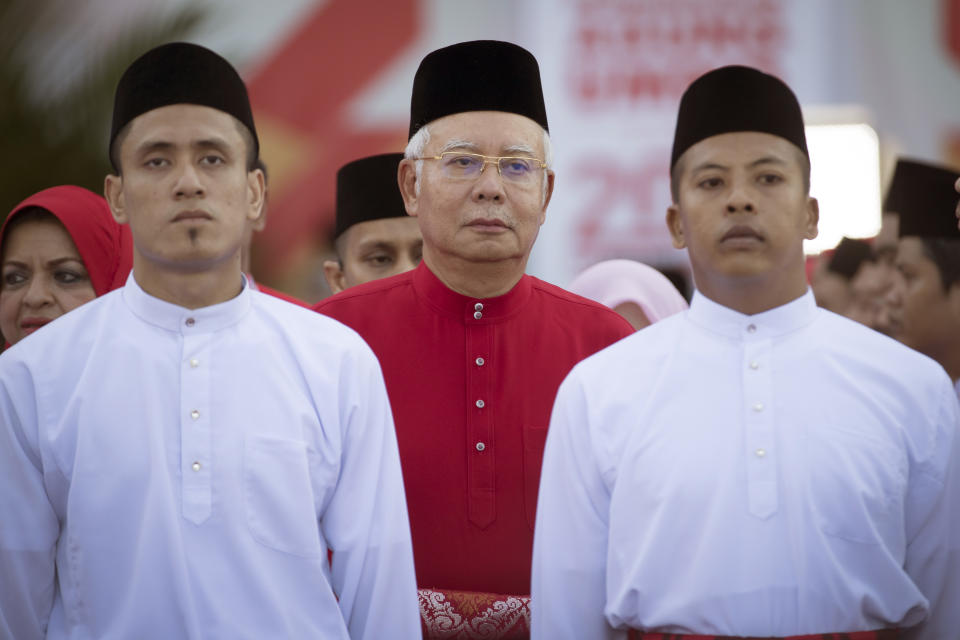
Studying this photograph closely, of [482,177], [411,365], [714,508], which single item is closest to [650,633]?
[714,508]

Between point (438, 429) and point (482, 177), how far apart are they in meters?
0.66

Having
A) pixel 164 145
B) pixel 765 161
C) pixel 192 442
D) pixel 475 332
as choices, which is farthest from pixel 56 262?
pixel 765 161

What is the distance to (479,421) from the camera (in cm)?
306

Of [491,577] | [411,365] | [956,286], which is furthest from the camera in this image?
[956,286]

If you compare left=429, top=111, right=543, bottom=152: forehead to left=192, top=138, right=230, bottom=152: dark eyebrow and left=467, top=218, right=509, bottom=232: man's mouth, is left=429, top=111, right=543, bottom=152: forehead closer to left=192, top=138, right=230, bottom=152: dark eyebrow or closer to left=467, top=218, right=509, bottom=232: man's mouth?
left=467, top=218, right=509, bottom=232: man's mouth

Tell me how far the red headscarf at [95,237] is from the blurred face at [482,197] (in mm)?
1099

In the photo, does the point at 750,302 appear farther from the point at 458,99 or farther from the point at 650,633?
the point at 458,99

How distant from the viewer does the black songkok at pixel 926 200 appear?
454cm

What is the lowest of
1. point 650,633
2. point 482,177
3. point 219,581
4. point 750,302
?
point 650,633

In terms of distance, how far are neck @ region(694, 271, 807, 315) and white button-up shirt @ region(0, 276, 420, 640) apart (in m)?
0.78

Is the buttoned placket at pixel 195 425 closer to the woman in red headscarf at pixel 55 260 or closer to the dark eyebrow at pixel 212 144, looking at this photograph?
the dark eyebrow at pixel 212 144

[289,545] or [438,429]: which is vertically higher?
[438,429]

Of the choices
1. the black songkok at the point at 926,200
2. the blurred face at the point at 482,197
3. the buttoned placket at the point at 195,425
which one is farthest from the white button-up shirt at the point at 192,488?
the black songkok at the point at 926,200

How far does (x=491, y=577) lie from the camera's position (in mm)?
2945
